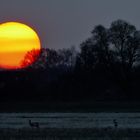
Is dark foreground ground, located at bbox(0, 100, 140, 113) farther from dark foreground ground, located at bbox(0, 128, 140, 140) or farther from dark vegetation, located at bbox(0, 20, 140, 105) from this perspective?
dark foreground ground, located at bbox(0, 128, 140, 140)

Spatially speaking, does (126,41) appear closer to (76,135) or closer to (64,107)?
(64,107)

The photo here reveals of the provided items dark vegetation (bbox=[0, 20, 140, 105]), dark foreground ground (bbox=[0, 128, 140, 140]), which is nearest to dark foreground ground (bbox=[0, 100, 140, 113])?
dark vegetation (bbox=[0, 20, 140, 105])

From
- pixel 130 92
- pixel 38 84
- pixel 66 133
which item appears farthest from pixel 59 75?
pixel 66 133

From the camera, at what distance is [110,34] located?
88.1 metres

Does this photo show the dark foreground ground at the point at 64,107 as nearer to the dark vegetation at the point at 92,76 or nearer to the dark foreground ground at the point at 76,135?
the dark vegetation at the point at 92,76

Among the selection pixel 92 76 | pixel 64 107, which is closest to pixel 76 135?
pixel 64 107

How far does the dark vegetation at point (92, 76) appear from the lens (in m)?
83.4

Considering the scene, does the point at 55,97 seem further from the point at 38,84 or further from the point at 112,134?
the point at 112,134

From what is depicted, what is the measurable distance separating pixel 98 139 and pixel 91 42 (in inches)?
2522

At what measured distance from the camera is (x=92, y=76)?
8750 centimetres

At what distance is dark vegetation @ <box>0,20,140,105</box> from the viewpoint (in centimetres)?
8344

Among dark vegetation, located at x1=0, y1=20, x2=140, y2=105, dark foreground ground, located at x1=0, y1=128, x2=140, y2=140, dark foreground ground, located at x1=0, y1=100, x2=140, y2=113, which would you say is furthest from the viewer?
dark vegetation, located at x1=0, y1=20, x2=140, y2=105

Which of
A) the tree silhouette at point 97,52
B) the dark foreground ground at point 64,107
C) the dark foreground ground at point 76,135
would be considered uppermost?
the tree silhouette at point 97,52

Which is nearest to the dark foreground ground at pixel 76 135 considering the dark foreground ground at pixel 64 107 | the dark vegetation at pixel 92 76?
the dark foreground ground at pixel 64 107
